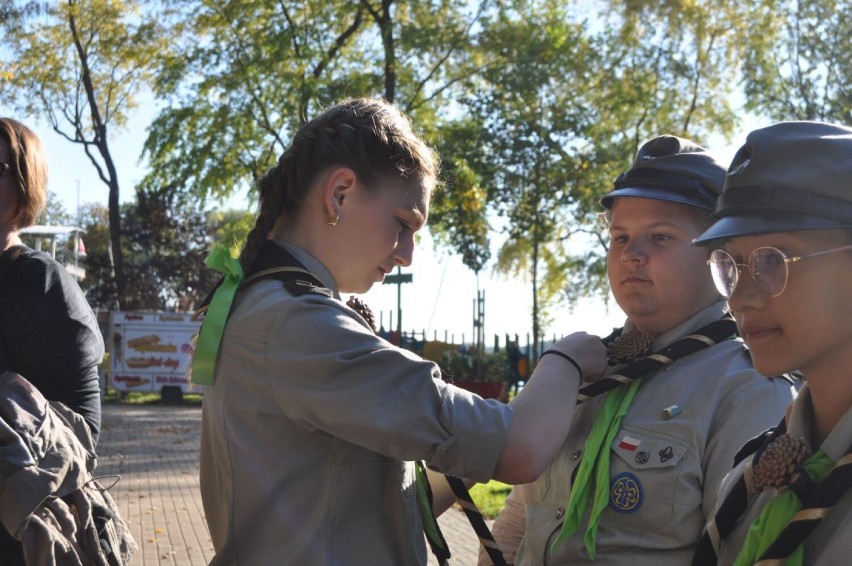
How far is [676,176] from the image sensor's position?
2.72m

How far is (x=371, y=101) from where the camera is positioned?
2.54 meters

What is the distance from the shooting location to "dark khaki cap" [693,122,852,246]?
1.71m

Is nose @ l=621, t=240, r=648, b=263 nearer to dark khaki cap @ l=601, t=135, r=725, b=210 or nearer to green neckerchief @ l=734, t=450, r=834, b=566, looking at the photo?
dark khaki cap @ l=601, t=135, r=725, b=210

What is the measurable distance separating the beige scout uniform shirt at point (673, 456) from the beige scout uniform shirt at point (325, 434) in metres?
0.55

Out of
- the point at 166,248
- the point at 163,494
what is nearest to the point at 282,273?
the point at 163,494

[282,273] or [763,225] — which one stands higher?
A: [763,225]

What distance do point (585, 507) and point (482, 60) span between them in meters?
23.2

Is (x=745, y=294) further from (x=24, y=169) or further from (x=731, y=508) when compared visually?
(x=24, y=169)

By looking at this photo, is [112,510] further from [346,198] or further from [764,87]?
[764,87]

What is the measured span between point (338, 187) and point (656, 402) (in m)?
1.00

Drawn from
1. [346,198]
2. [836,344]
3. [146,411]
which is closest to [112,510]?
[346,198]

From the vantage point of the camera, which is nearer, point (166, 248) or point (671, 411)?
point (671, 411)

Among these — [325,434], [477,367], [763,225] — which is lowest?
[477,367]

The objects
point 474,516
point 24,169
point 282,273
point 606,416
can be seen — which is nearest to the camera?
point 282,273
